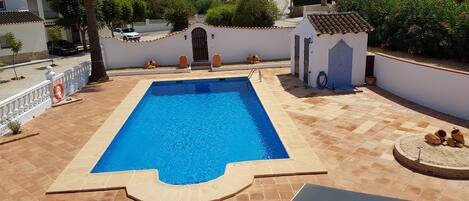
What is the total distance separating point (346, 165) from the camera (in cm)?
1052

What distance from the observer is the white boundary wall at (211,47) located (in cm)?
2655

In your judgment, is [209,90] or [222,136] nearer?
[222,136]

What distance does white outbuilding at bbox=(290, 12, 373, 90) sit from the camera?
1800 cm

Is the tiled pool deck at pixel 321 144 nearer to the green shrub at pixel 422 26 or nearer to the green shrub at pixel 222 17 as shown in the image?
the green shrub at pixel 422 26

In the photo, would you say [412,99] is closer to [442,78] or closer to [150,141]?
[442,78]

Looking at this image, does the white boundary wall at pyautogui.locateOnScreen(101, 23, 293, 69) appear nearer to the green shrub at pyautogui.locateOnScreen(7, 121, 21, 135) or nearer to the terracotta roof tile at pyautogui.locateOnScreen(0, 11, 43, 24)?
the green shrub at pyautogui.locateOnScreen(7, 121, 21, 135)

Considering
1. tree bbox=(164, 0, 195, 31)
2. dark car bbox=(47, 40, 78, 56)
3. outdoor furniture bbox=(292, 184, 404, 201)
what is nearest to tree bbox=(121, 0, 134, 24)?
tree bbox=(164, 0, 195, 31)

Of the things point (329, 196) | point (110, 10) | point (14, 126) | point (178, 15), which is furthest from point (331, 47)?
point (110, 10)

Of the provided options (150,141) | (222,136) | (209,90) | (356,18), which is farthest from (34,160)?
(356,18)

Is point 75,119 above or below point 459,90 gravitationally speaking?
below

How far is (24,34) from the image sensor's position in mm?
36562

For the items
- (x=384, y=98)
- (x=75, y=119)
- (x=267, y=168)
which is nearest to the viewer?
(x=267, y=168)

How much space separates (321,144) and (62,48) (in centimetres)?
3486

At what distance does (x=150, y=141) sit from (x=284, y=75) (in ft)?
36.0
